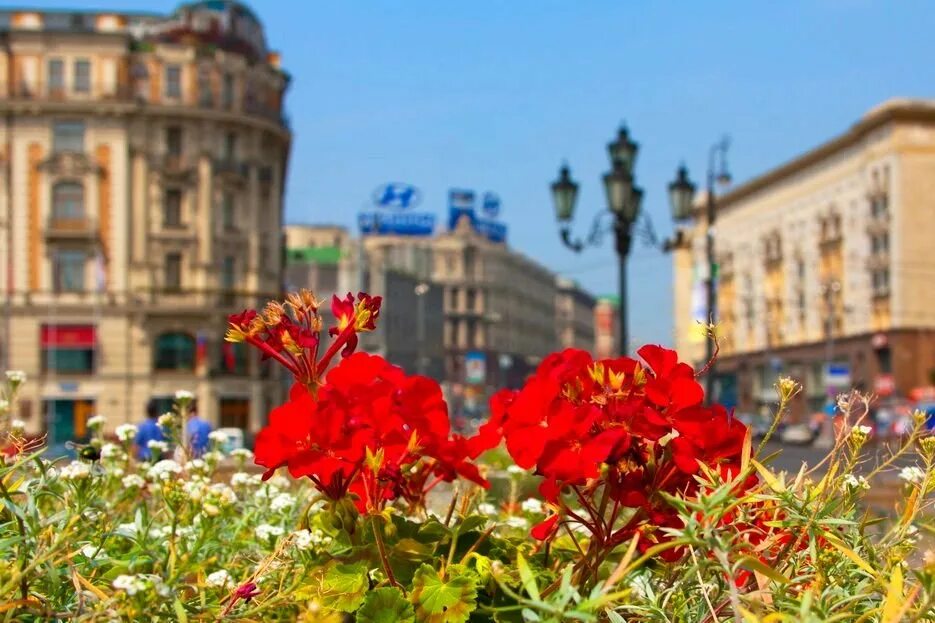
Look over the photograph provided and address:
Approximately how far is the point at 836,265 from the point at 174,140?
35155 mm

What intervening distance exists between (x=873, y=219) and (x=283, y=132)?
28.7m

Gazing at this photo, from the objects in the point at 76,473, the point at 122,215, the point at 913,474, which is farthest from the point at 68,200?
the point at 913,474

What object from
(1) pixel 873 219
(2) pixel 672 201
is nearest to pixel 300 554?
(2) pixel 672 201

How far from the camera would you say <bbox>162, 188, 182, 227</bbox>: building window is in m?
52.0

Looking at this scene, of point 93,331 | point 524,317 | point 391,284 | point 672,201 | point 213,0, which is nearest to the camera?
point 672,201

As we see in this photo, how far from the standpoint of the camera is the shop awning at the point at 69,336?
5009cm

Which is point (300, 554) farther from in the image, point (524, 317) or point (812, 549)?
point (524, 317)

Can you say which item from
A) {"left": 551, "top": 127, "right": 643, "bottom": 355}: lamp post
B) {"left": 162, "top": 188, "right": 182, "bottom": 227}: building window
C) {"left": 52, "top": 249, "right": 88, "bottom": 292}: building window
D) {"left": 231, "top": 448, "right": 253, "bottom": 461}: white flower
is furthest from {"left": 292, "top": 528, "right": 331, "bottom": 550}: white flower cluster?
{"left": 162, "top": 188, "right": 182, "bottom": 227}: building window

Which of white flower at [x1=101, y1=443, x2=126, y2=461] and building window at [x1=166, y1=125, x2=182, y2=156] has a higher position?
building window at [x1=166, y1=125, x2=182, y2=156]

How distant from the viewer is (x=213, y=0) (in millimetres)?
54438

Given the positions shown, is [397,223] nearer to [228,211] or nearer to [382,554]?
[228,211]

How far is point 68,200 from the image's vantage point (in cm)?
5084

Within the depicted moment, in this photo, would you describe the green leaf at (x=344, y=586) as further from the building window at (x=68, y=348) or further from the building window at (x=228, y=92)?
the building window at (x=228, y=92)

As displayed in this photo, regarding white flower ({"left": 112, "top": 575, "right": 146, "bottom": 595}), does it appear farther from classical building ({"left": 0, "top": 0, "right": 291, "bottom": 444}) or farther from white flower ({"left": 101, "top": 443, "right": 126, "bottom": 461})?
classical building ({"left": 0, "top": 0, "right": 291, "bottom": 444})
